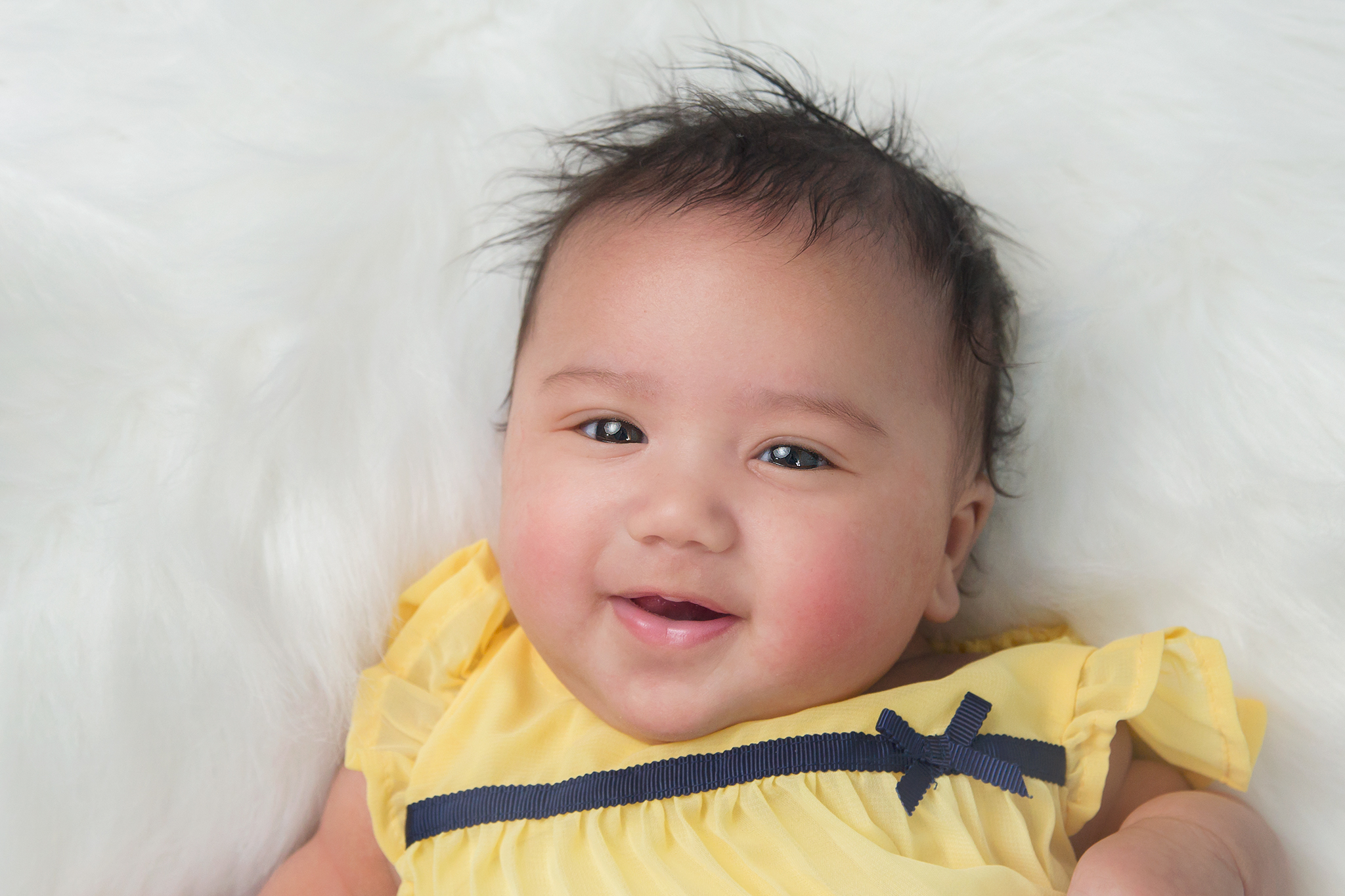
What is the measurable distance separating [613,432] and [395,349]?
12.4 inches

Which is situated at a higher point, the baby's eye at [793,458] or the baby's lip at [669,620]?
the baby's eye at [793,458]

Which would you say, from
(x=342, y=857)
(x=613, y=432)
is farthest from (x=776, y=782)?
(x=342, y=857)

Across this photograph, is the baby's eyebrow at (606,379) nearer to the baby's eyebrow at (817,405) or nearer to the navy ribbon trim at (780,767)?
the baby's eyebrow at (817,405)

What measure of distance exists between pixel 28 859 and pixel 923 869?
83cm

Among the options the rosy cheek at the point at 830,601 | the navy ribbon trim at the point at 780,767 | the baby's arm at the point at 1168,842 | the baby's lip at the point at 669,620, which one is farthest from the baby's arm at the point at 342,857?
the baby's arm at the point at 1168,842

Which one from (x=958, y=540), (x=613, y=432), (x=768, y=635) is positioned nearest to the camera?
(x=768, y=635)

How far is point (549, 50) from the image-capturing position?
1.39 meters

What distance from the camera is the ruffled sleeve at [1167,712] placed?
1.12 m

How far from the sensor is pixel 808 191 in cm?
114

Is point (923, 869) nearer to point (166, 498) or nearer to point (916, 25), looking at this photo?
point (166, 498)

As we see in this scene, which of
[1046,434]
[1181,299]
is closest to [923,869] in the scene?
[1046,434]

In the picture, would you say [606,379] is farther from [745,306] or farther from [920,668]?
[920,668]

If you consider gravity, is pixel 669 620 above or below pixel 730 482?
below

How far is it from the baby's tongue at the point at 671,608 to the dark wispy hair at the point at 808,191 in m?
0.34
